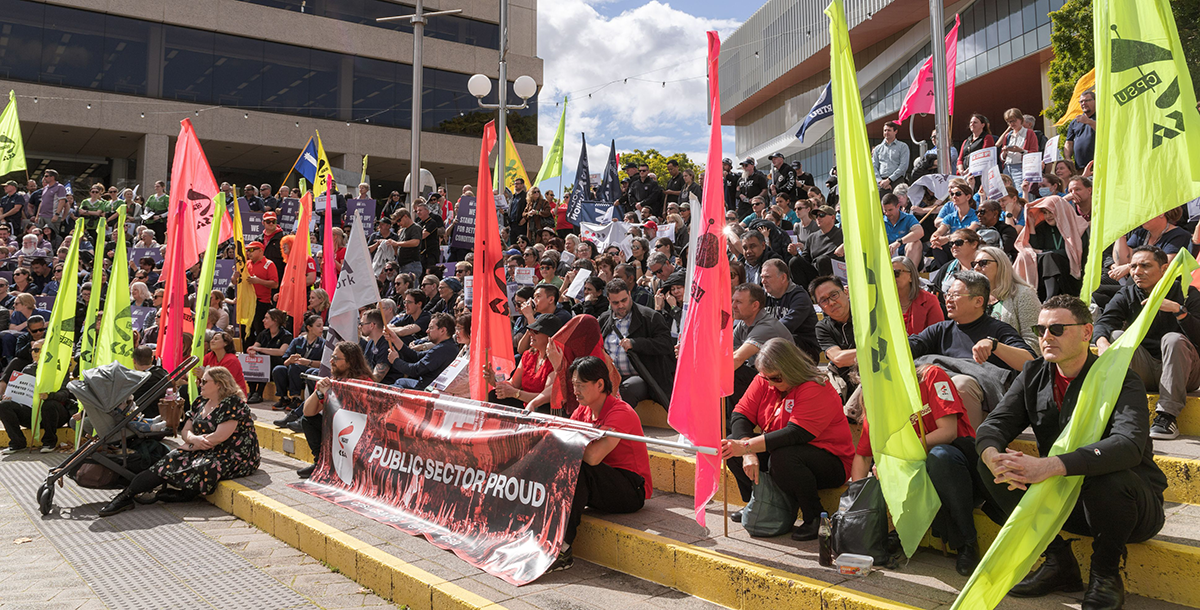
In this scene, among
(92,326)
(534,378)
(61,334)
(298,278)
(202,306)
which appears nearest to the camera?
(534,378)

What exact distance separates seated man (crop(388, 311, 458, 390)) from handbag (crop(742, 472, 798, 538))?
4.61 m

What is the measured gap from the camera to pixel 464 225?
14328mm

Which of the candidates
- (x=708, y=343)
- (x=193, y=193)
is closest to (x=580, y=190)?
(x=193, y=193)

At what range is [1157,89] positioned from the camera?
4086mm

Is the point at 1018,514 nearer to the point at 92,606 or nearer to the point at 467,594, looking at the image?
the point at 467,594

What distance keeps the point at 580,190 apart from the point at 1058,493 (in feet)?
45.3

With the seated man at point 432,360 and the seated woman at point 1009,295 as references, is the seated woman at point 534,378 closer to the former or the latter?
the seated man at point 432,360

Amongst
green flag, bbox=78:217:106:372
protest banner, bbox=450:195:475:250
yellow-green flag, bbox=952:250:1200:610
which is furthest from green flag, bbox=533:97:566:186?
yellow-green flag, bbox=952:250:1200:610

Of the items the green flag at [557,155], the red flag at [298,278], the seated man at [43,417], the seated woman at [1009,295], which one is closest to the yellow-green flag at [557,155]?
the green flag at [557,155]

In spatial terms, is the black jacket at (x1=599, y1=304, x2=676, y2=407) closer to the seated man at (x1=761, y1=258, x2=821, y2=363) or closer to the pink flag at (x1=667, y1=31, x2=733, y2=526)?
the seated man at (x1=761, y1=258, x2=821, y2=363)

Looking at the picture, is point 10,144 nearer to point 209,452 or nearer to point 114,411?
point 114,411

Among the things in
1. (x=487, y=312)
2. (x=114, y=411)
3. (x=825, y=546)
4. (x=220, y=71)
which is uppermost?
(x=220, y=71)

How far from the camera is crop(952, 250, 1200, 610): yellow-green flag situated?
10.6 feet

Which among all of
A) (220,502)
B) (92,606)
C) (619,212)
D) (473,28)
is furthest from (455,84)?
(92,606)
